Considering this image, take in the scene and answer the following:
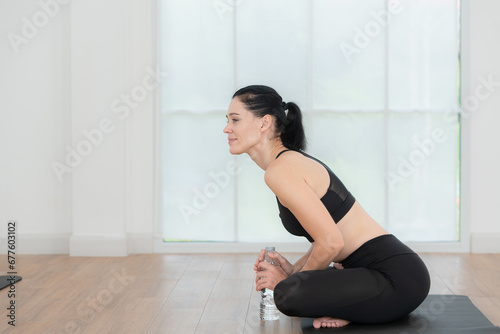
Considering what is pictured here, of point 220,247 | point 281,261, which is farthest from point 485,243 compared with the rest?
point 281,261

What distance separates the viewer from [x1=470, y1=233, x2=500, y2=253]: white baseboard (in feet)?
13.2

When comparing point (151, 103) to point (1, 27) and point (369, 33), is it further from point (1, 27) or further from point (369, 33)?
point (369, 33)

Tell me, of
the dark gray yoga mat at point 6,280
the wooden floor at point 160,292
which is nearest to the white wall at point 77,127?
the wooden floor at point 160,292

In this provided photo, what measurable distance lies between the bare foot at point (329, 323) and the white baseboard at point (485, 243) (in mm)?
2007

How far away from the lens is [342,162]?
4070 mm

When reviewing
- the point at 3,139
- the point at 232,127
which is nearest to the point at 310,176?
the point at 232,127

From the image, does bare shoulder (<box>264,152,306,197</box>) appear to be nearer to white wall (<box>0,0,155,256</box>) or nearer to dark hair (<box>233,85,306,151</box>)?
dark hair (<box>233,85,306,151</box>)

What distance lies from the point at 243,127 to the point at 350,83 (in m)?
1.82

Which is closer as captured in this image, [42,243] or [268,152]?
[268,152]

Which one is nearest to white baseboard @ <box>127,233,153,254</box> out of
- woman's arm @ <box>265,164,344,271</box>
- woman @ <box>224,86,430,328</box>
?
woman @ <box>224,86,430,328</box>

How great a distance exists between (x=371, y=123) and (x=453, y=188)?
0.67 m

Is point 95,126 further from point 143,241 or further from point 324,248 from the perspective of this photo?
point 324,248

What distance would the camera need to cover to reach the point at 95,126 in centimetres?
396

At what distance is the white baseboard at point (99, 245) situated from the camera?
3.98 m
